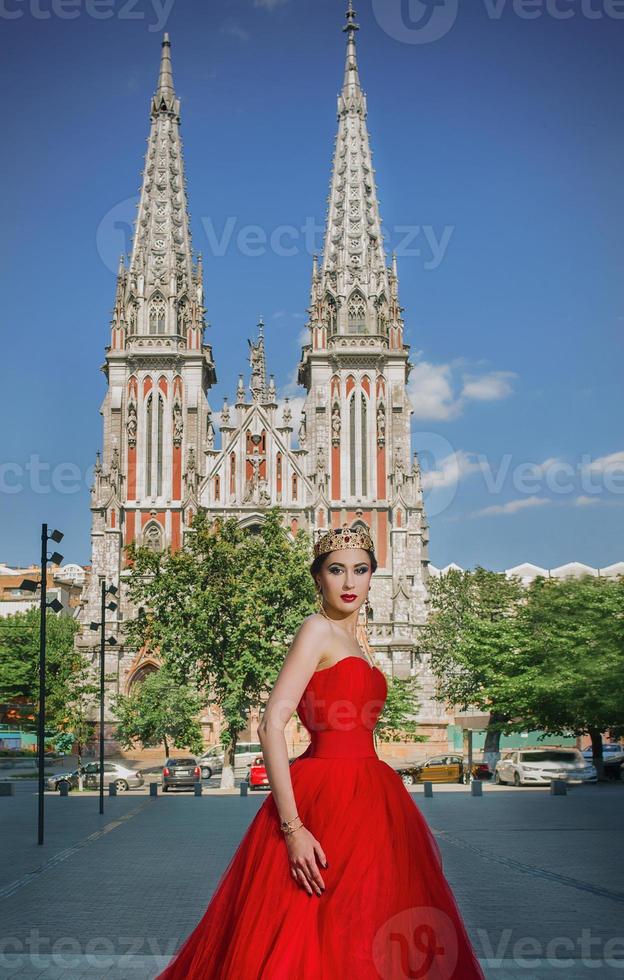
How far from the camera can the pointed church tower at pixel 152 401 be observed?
6181 cm

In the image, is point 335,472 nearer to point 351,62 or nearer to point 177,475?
point 177,475

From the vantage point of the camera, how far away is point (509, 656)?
3950 centimetres

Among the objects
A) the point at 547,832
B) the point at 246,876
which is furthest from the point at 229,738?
the point at 246,876

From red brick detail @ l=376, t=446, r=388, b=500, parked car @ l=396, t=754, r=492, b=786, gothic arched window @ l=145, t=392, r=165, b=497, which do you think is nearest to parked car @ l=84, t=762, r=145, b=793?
parked car @ l=396, t=754, r=492, b=786

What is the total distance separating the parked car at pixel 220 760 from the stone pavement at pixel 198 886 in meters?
22.6

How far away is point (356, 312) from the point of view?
218 feet

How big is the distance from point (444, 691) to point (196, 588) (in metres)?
25.3

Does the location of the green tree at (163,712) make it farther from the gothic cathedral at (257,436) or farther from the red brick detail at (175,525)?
the red brick detail at (175,525)

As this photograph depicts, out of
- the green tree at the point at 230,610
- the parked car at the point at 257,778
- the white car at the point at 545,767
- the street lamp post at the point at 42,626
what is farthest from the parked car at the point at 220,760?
the street lamp post at the point at 42,626

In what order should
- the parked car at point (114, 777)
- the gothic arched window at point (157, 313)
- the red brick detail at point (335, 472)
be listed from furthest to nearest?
the gothic arched window at point (157, 313) → the red brick detail at point (335, 472) → the parked car at point (114, 777)

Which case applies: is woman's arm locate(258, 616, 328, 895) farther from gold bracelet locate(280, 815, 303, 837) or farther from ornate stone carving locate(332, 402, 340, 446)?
ornate stone carving locate(332, 402, 340, 446)

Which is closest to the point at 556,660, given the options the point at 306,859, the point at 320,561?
the point at 320,561

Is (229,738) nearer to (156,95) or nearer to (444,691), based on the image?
(444,691)

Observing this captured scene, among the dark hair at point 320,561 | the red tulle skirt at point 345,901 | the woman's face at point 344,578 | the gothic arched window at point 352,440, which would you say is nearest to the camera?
the red tulle skirt at point 345,901
